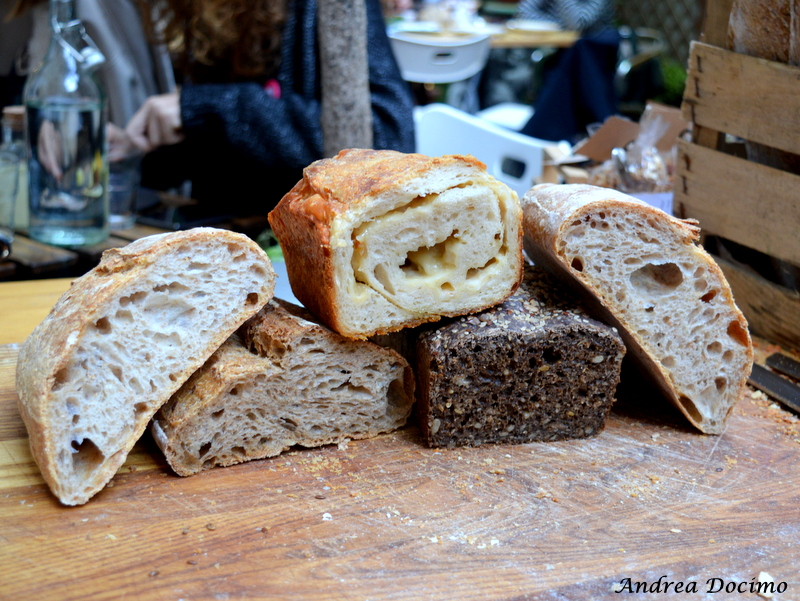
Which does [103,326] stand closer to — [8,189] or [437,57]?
[8,189]

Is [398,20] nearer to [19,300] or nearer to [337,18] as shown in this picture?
[337,18]

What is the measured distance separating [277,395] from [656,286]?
40.8 inches

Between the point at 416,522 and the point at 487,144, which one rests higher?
the point at 487,144

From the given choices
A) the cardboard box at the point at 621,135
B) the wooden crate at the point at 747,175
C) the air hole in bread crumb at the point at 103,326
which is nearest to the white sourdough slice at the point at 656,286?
the wooden crate at the point at 747,175

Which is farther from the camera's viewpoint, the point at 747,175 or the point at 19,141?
the point at 19,141

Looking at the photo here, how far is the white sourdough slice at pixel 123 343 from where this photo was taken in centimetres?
159

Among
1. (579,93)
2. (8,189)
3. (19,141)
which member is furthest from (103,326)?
(579,93)

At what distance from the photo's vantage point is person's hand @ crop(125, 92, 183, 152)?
3789 millimetres

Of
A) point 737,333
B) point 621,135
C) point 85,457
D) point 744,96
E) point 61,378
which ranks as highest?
point 744,96

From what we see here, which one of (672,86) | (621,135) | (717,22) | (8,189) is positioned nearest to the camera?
(717,22)

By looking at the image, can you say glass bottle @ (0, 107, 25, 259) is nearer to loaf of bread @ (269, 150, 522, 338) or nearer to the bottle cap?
the bottle cap

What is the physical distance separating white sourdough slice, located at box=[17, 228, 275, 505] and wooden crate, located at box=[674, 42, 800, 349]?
172 centimetres

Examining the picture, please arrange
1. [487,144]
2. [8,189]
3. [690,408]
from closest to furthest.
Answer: [690,408], [8,189], [487,144]

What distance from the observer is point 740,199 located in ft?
8.43
